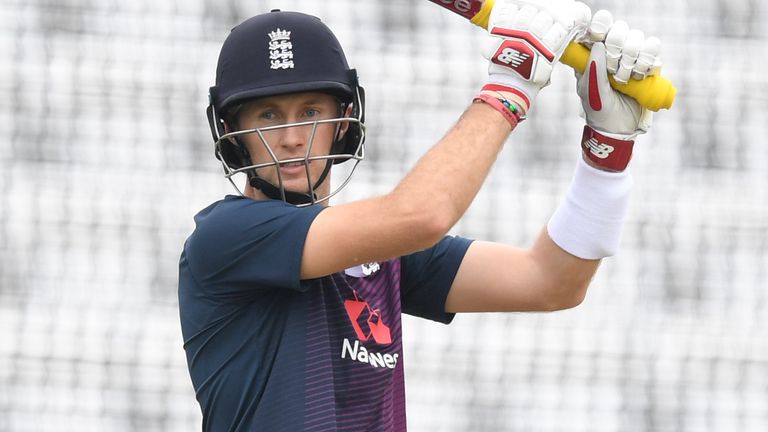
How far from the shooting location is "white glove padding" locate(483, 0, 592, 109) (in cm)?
309

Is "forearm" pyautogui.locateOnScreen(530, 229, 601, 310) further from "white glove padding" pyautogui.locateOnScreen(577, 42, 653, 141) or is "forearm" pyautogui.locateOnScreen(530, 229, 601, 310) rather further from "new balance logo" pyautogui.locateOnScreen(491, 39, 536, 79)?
"new balance logo" pyautogui.locateOnScreen(491, 39, 536, 79)

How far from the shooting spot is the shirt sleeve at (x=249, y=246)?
9.92 ft

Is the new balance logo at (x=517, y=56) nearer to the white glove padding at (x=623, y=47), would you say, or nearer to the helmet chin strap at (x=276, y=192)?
the white glove padding at (x=623, y=47)

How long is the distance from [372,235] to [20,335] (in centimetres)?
322

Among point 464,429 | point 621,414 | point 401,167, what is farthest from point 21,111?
point 621,414

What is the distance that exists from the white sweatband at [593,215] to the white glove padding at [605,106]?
0.12 meters

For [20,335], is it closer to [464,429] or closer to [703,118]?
[464,429]

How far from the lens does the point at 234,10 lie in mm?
5922

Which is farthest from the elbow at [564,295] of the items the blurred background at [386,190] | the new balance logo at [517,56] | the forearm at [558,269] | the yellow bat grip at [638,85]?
the blurred background at [386,190]

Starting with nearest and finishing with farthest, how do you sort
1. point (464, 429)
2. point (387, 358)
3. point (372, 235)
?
point (372, 235) → point (387, 358) → point (464, 429)

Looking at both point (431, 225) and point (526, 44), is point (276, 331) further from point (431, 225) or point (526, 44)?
point (526, 44)

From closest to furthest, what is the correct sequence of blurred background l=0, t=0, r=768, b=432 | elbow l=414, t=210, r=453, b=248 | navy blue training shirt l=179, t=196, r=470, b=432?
1. elbow l=414, t=210, r=453, b=248
2. navy blue training shirt l=179, t=196, r=470, b=432
3. blurred background l=0, t=0, r=768, b=432

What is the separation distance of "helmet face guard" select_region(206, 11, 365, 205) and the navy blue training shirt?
0.14 meters

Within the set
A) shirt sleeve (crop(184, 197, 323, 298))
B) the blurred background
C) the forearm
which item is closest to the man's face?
shirt sleeve (crop(184, 197, 323, 298))
